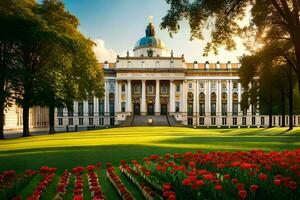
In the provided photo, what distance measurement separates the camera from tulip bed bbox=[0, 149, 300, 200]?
5.23m

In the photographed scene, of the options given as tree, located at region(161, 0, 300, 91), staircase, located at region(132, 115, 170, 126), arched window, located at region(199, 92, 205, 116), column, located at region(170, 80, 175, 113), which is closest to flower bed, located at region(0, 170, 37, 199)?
tree, located at region(161, 0, 300, 91)

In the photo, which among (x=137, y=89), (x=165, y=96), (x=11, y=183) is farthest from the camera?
(x=137, y=89)

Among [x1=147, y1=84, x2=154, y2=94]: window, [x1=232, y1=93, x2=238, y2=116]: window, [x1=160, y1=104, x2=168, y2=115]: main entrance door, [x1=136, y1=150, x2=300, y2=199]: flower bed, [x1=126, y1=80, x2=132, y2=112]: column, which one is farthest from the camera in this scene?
[x1=232, y1=93, x2=238, y2=116]: window

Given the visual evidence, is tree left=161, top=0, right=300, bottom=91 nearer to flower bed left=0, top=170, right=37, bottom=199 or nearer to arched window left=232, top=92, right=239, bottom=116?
flower bed left=0, top=170, right=37, bottom=199

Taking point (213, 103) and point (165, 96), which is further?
point (213, 103)

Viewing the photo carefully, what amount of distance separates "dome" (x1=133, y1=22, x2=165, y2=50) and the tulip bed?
298 ft

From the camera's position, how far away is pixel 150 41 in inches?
3935

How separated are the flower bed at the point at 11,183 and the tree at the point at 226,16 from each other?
10.0 metres

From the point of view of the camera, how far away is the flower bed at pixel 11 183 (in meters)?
6.27

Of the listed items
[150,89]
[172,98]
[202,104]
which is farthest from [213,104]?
[150,89]

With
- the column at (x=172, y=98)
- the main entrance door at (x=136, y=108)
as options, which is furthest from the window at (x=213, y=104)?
the main entrance door at (x=136, y=108)

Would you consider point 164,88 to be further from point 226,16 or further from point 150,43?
point 226,16

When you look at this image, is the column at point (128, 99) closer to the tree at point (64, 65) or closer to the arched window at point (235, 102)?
the arched window at point (235, 102)

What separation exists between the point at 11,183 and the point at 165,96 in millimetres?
85120
